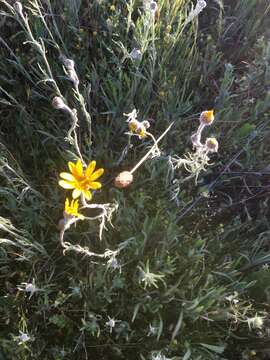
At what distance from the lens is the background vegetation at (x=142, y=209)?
1635mm

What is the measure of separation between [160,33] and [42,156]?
0.84m

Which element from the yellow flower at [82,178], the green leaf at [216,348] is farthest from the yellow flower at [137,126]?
the green leaf at [216,348]

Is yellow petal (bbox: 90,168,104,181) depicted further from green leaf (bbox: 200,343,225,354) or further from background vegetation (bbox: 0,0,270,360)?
green leaf (bbox: 200,343,225,354)

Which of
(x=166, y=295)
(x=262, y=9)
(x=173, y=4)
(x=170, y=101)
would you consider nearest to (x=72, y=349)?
(x=166, y=295)

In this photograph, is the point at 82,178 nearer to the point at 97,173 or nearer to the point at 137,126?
the point at 97,173

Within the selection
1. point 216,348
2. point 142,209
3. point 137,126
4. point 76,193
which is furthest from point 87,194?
point 216,348

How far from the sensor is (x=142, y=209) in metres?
1.86

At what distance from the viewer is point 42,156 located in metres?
2.03

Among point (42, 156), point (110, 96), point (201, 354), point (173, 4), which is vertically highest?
point (173, 4)

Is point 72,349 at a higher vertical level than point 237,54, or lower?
lower

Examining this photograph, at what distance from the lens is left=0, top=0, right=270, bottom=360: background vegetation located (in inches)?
64.4

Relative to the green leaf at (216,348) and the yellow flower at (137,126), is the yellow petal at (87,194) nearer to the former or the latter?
the yellow flower at (137,126)

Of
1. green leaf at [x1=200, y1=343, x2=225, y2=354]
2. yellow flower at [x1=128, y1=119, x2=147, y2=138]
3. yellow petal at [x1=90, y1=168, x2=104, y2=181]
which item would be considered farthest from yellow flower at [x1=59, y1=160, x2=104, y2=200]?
green leaf at [x1=200, y1=343, x2=225, y2=354]

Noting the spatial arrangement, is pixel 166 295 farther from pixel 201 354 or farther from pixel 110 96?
pixel 110 96
